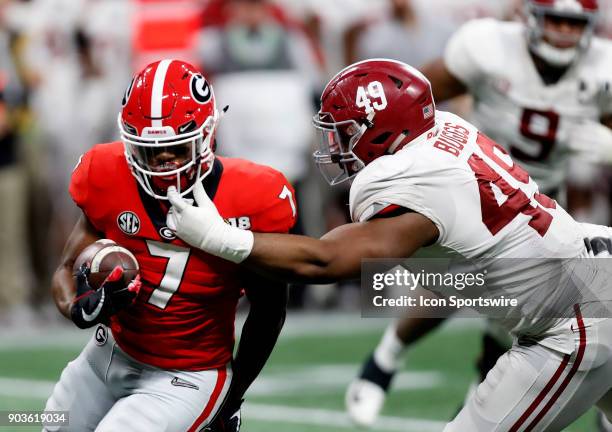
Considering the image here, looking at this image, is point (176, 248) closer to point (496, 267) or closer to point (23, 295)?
point (496, 267)

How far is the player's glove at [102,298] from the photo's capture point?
11.5 ft

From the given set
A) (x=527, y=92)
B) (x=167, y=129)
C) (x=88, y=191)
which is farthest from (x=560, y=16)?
(x=88, y=191)

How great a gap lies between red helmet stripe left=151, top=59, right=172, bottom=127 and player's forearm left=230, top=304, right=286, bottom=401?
2.35 feet

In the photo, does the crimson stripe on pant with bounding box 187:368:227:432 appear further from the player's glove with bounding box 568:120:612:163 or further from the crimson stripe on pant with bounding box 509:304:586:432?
the player's glove with bounding box 568:120:612:163

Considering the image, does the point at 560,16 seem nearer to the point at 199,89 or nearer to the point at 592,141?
the point at 592,141

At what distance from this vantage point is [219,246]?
346cm

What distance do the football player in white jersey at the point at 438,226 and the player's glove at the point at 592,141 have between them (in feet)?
5.17

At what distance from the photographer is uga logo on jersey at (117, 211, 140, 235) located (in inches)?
148

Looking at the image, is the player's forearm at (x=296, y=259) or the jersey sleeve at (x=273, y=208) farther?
the jersey sleeve at (x=273, y=208)

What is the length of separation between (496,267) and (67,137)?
19.1 feet

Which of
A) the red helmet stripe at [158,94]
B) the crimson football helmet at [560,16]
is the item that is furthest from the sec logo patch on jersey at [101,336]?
the crimson football helmet at [560,16]

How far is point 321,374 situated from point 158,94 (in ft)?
12.0

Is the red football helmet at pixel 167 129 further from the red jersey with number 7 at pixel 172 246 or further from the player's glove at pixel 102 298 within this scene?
the player's glove at pixel 102 298

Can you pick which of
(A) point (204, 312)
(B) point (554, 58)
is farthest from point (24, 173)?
(A) point (204, 312)
